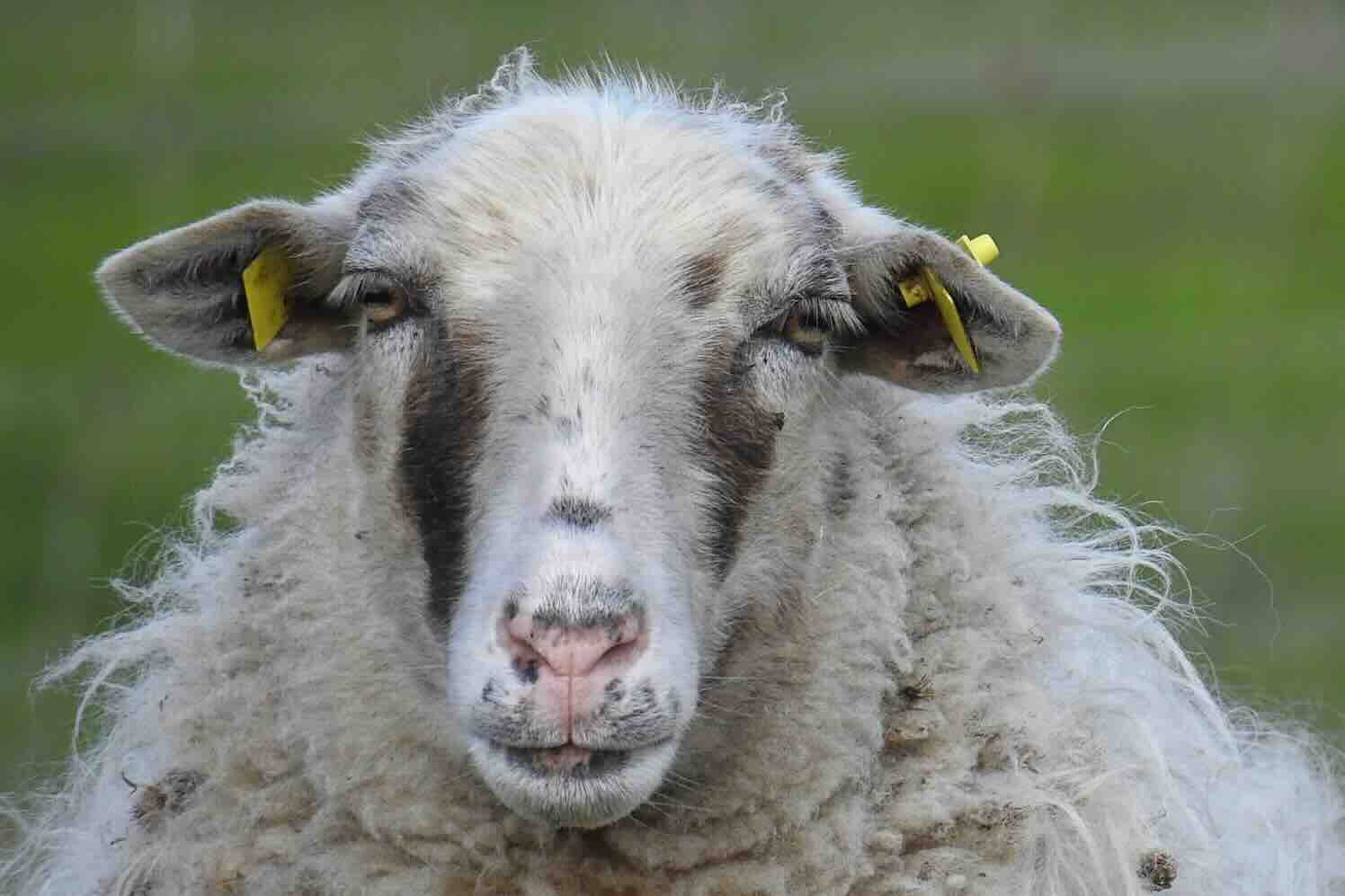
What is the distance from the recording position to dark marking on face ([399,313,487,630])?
3.89 m

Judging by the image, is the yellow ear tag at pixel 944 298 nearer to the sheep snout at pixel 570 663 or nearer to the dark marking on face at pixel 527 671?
the sheep snout at pixel 570 663

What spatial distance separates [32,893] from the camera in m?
4.71

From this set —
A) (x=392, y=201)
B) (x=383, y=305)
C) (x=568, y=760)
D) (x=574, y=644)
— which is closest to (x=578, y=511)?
(x=574, y=644)

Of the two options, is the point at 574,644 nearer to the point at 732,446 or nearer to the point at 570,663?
the point at 570,663

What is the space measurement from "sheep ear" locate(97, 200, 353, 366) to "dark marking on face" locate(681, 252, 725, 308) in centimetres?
74

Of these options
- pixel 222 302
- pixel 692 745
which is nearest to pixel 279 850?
pixel 692 745

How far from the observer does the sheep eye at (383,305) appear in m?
4.12

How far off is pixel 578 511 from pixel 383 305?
0.77m

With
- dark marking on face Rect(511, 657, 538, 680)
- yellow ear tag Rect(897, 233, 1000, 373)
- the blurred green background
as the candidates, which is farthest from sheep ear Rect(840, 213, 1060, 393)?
the blurred green background

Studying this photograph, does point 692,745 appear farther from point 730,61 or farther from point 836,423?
point 730,61

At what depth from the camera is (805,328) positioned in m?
4.20

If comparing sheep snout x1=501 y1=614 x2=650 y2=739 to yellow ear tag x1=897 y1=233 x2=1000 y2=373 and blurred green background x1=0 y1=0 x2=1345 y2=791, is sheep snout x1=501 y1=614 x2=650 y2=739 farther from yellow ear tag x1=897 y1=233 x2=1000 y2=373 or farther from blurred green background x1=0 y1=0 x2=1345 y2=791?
blurred green background x1=0 y1=0 x2=1345 y2=791

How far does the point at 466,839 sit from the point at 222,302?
1.17 metres

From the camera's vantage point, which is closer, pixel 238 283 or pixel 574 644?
pixel 574 644
